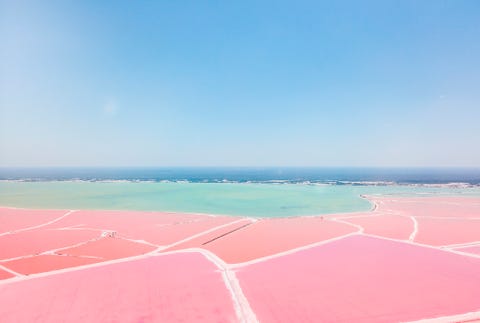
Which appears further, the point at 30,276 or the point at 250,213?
the point at 250,213

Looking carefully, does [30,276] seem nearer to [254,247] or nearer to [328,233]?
[254,247]

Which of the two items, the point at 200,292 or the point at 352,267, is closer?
the point at 200,292

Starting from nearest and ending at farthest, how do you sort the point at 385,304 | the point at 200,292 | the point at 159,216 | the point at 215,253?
1. the point at 385,304
2. the point at 200,292
3. the point at 215,253
4. the point at 159,216

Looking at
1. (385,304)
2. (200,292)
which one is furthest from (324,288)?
(200,292)

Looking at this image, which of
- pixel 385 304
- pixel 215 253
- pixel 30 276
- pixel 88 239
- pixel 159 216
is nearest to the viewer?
pixel 385 304

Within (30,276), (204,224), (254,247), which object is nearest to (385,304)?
(254,247)

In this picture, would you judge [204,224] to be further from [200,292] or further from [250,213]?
[200,292]
